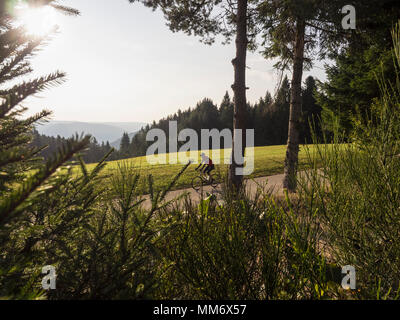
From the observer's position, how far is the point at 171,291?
145 cm

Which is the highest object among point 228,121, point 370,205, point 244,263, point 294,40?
point 228,121

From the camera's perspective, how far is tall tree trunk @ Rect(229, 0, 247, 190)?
6.80 m

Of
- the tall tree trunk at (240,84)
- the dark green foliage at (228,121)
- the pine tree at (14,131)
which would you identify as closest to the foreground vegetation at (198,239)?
the pine tree at (14,131)

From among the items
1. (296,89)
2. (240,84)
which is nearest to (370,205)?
(240,84)

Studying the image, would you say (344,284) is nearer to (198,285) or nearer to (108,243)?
(198,285)

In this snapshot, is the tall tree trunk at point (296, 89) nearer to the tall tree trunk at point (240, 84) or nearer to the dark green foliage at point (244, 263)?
the tall tree trunk at point (240, 84)

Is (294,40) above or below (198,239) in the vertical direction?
above

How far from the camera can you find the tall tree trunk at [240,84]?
6.80 metres

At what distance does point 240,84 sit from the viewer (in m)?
6.98

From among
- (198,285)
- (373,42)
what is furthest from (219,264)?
(373,42)

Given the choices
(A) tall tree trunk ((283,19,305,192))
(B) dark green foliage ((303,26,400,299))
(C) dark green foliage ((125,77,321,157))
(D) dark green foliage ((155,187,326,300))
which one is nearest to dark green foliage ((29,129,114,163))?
(D) dark green foliage ((155,187,326,300))

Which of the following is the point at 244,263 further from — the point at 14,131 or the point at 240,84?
the point at 240,84

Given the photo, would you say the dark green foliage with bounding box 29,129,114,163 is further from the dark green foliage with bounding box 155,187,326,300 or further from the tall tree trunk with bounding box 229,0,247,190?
the tall tree trunk with bounding box 229,0,247,190

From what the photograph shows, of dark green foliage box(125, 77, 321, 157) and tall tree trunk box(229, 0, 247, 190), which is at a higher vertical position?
dark green foliage box(125, 77, 321, 157)
